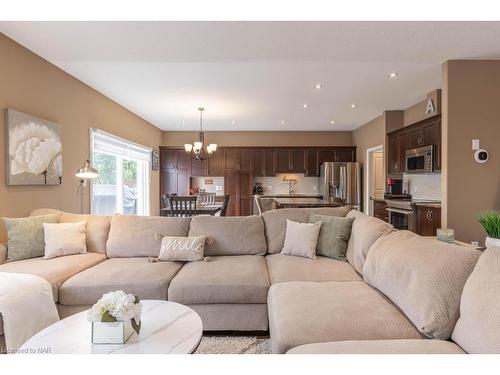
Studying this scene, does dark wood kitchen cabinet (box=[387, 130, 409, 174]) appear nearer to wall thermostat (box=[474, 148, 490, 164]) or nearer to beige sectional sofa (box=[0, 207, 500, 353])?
wall thermostat (box=[474, 148, 490, 164])

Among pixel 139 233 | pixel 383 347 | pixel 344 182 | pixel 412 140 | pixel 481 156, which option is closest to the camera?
pixel 383 347

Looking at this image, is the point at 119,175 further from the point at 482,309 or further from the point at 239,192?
the point at 482,309

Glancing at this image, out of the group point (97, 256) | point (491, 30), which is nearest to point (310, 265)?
point (97, 256)

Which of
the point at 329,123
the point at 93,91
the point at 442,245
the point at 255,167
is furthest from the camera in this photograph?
the point at 255,167

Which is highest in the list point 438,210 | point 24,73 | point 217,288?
point 24,73

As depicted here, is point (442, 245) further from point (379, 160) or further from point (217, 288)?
point (379, 160)

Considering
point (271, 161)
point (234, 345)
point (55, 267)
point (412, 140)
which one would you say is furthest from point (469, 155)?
point (271, 161)

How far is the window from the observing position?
4.73m

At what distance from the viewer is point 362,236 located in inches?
96.3

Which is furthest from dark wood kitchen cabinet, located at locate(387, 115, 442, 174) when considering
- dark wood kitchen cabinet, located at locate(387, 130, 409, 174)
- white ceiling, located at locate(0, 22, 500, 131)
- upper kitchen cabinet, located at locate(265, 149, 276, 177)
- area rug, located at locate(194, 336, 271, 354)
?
area rug, located at locate(194, 336, 271, 354)

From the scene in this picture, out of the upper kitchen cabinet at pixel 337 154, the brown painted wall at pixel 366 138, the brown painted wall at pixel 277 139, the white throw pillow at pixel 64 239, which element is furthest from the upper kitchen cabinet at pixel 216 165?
the white throw pillow at pixel 64 239

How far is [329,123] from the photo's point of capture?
275 inches

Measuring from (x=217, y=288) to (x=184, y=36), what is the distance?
205 cm

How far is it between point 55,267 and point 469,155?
4.10 metres
